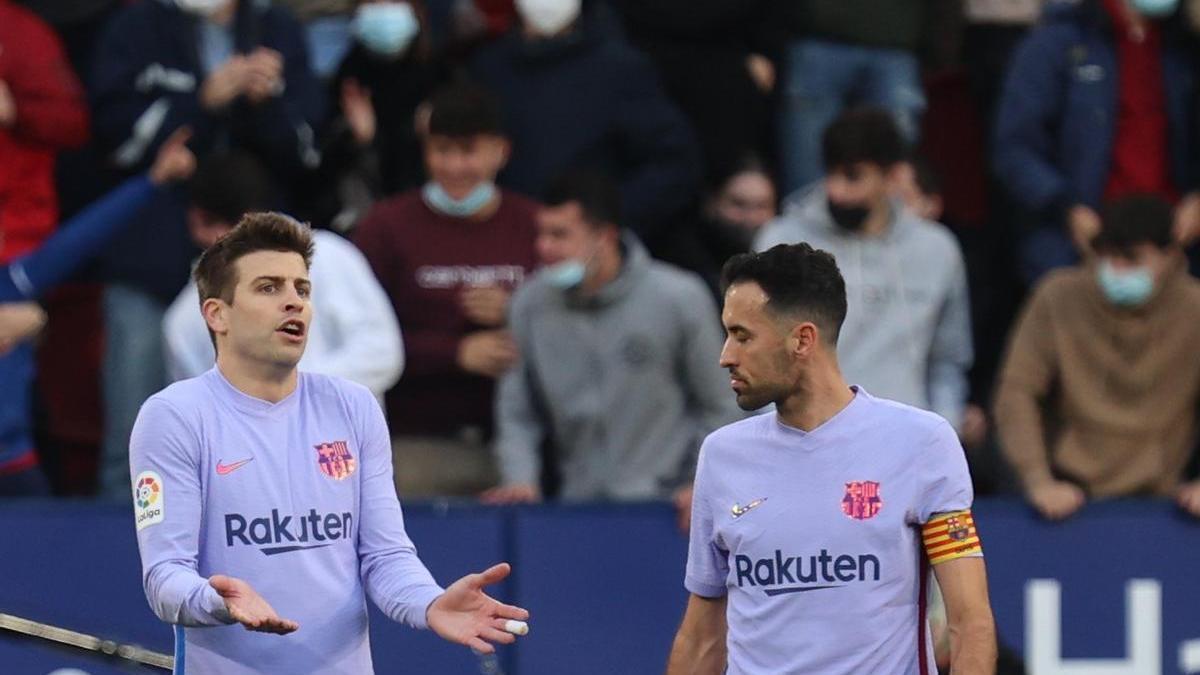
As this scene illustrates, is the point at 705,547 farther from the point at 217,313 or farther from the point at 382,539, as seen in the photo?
the point at 217,313

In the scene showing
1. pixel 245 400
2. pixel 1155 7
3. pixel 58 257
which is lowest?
pixel 245 400

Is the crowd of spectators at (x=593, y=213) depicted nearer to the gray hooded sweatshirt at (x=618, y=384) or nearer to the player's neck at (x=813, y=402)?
the gray hooded sweatshirt at (x=618, y=384)

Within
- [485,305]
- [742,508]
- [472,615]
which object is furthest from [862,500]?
[485,305]

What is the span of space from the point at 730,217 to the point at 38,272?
3.13 metres

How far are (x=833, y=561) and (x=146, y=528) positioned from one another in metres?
1.74

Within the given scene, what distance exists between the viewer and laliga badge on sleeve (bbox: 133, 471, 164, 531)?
582 cm

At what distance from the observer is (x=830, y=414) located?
20.1 feet

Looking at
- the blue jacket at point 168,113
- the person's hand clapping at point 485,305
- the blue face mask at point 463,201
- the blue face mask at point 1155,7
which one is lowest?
the person's hand clapping at point 485,305

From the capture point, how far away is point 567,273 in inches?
378

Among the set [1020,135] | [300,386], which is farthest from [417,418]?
[300,386]

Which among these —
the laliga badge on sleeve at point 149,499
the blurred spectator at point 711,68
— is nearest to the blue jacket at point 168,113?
the blurred spectator at point 711,68

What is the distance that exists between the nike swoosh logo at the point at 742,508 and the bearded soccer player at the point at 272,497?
64 centimetres

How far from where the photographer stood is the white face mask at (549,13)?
10414mm

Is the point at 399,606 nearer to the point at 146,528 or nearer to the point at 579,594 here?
the point at 146,528
